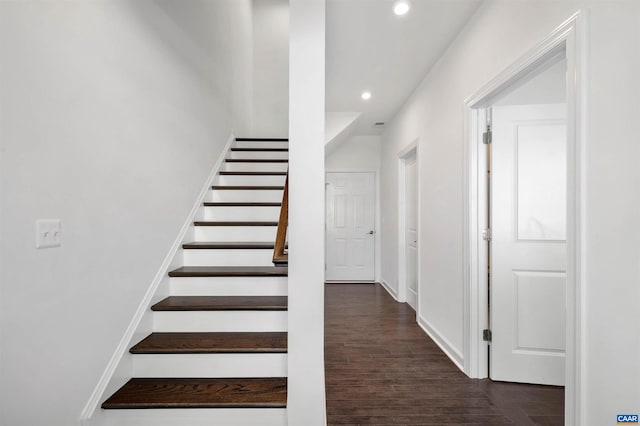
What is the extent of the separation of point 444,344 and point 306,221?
1.98 metres

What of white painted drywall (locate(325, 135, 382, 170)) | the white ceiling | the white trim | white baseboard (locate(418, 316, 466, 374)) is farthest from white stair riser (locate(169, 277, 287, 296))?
white painted drywall (locate(325, 135, 382, 170))

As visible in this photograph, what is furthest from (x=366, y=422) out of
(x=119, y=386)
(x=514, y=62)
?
(x=514, y=62)

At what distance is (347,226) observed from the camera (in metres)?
5.62

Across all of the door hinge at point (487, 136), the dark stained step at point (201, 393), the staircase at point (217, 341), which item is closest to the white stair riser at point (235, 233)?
Answer: the staircase at point (217, 341)

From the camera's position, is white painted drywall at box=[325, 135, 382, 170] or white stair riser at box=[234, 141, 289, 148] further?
white painted drywall at box=[325, 135, 382, 170]

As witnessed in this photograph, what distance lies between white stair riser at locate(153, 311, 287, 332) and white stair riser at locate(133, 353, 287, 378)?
0.24m

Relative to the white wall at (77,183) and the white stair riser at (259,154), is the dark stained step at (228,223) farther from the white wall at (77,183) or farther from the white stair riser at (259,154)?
the white stair riser at (259,154)

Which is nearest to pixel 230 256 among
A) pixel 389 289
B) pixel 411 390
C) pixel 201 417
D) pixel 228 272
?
pixel 228 272

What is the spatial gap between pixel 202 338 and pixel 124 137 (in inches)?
49.2

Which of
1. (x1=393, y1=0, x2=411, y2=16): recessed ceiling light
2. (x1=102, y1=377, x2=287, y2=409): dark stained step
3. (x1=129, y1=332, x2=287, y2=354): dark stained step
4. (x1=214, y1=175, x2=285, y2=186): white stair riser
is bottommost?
(x1=102, y1=377, x2=287, y2=409): dark stained step

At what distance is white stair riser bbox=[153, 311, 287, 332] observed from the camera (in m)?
2.02

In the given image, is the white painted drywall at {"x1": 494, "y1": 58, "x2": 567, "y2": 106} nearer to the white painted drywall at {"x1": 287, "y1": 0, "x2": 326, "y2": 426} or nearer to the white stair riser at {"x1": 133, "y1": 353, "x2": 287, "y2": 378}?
the white painted drywall at {"x1": 287, "y1": 0, "x2": 326, "y2": 426}

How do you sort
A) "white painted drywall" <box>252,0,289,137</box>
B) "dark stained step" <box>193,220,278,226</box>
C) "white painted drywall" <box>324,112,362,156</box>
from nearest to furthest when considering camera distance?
"dark stained step" <box>193,220,278,226</box> → "white painted drywall" <box>324,112,362,156</box> → "white painted drywall" <box>252,0,289,137</box>

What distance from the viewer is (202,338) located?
1931 millimetres
